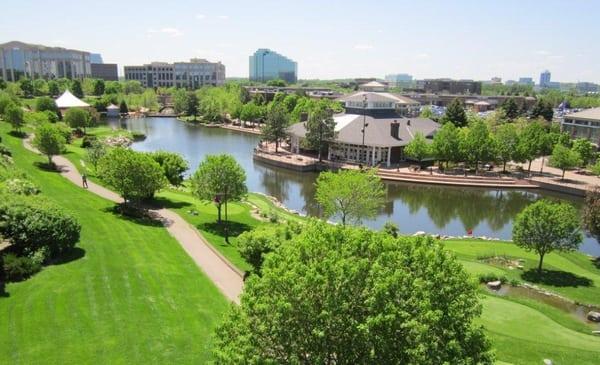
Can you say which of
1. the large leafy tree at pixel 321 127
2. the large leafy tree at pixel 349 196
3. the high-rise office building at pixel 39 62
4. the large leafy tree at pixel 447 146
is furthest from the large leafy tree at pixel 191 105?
the large leafy tree at pixel 349 196

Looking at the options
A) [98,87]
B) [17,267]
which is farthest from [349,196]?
[98,87]

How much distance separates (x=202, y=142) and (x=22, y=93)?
65.1m

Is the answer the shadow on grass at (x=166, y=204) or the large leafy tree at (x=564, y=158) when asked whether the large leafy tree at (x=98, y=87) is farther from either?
the large leafy tree at (x=564, y=158)

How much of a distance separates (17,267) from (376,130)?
50064 mm

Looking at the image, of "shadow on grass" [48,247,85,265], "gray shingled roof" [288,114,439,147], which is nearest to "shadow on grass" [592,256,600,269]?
"shadow on grass" [48,247,85,265]

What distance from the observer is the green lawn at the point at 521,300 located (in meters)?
16.4

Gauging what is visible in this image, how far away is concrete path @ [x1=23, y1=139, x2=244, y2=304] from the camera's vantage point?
67.9 feet

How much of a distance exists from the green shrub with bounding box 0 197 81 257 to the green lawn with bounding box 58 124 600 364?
7.53 m

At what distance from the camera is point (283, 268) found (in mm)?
11344

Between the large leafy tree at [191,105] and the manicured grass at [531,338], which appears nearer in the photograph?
the manicured grass at [531,338]

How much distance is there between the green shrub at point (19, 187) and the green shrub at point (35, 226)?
3.86m

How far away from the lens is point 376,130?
206 ft

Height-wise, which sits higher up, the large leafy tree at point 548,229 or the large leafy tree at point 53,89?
the large leafy tree at point 53,89

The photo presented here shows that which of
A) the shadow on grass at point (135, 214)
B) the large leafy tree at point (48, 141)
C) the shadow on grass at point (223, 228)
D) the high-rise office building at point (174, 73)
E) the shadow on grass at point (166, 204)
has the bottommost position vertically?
the shadow on grass at point (223, 228)
